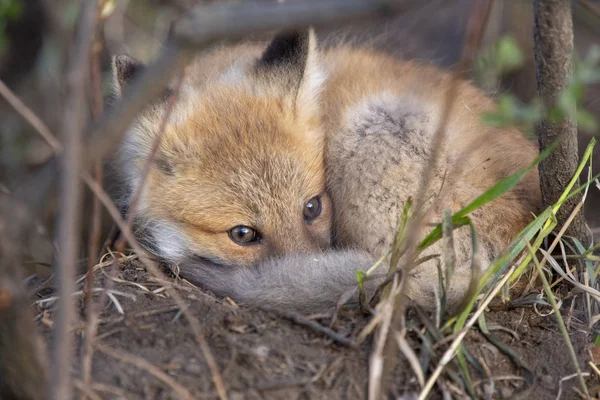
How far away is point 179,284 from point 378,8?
62.5 inches

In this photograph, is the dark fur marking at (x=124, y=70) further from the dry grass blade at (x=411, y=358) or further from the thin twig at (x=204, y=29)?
the dry grass blade at (x=411, y=358)

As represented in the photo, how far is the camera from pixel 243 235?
2.79 meters

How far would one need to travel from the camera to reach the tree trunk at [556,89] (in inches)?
80.2

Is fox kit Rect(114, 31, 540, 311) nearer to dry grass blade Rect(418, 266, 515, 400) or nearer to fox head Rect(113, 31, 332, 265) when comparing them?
fox head Rect(113, 31, 332, 265)

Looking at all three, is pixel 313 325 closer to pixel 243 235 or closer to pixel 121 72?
pixel 243 235

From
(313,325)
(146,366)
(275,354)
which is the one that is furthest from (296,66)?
(146,366)

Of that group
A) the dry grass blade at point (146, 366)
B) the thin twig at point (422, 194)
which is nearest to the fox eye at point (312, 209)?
the thin twig at point (422, 194)

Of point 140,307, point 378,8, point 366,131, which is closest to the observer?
point 378,8

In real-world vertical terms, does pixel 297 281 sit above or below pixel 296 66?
below

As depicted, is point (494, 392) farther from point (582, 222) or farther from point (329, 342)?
point (582, 222)

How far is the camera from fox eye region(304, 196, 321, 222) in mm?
2857

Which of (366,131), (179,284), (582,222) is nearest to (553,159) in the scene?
(582,222)

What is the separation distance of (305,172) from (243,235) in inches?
16.5

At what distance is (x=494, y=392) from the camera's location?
6.34 feet
